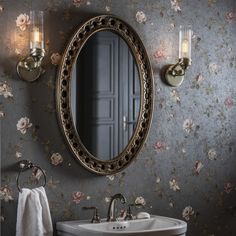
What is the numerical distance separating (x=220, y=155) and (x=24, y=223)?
155 cm

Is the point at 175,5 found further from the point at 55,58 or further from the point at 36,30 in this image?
the point at 36,30

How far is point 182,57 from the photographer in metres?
3.97

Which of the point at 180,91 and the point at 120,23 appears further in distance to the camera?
the point at 180,91

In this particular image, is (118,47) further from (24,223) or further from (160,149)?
(24,223)

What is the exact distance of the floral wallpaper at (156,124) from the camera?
3.45 metres

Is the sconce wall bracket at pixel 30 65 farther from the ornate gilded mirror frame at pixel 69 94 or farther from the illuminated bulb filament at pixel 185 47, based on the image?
the illuminated bulb filament at pixel 185 47

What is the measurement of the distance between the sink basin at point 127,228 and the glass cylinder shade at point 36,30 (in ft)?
3.21

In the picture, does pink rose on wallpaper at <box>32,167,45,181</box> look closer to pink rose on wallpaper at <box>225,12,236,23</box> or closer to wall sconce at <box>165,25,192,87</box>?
wall sconce at <box>165,25,192,87</box>

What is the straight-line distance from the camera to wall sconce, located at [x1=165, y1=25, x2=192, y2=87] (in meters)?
3.96

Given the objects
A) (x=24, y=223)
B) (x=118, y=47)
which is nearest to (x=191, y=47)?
(x=118, y=47)

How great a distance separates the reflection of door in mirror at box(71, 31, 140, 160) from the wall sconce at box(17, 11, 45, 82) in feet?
0.88

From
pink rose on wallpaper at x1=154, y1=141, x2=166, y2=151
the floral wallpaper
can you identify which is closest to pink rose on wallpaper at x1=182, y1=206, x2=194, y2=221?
the floral wallpaper

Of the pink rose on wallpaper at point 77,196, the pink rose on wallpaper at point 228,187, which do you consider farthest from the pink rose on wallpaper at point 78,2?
the pink rose on wallpaper at point 228,187

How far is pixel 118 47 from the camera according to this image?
3.82m
